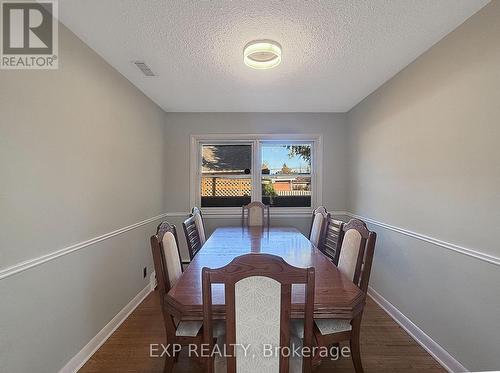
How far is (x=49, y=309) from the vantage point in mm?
1664

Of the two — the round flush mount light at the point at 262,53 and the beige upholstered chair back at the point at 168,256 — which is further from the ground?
the round flush mount light at the point at 262,53

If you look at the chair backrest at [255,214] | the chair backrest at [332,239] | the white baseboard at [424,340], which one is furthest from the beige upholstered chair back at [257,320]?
the chair backrest at [255,214]

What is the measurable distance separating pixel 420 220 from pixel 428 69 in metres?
1.30

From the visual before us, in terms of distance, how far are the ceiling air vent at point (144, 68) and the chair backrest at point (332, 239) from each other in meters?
2.32

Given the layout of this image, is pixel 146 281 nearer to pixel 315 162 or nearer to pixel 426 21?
pixel 315 162

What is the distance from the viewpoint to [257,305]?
1.08m

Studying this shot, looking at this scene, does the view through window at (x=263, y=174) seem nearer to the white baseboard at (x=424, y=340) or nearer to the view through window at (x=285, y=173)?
the view through window at (x=285, y=173)

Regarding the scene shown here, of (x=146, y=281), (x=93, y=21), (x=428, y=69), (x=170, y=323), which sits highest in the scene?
(x=93, y=21)

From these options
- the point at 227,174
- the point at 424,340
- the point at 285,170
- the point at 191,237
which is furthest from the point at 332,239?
the point at 227,174

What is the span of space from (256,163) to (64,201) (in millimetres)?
2759

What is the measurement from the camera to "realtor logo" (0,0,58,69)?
1430mm

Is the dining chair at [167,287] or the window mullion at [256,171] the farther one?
the window mullion at [256,171]

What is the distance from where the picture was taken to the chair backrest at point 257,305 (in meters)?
1.05

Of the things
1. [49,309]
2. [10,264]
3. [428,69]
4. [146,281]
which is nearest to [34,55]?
[10,264]
